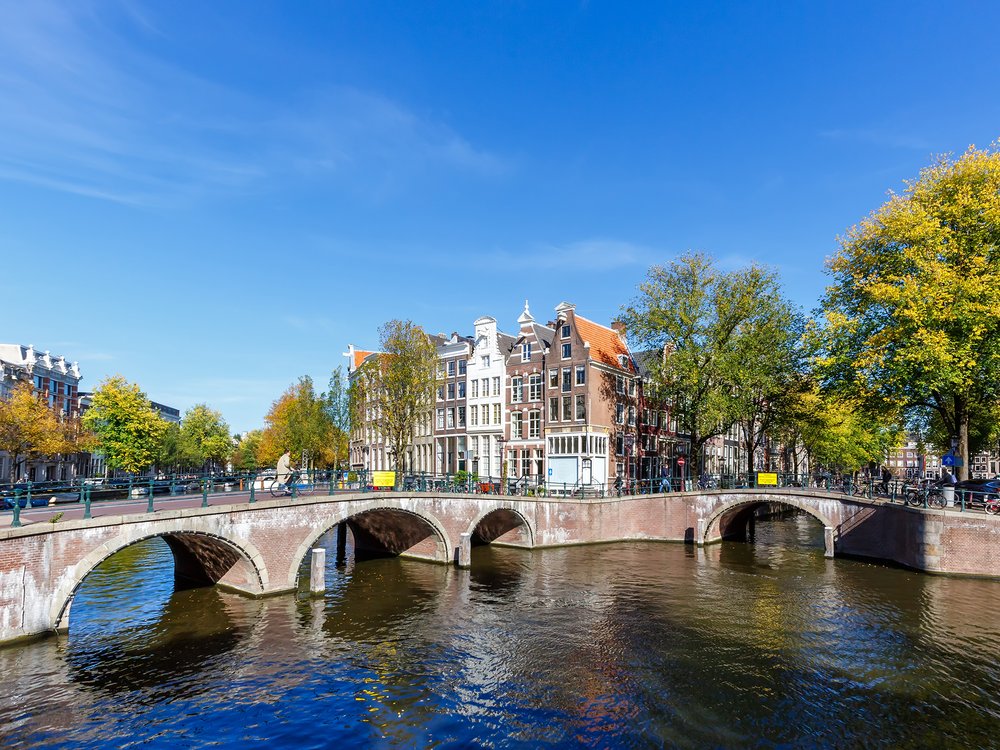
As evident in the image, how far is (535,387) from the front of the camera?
5262cm

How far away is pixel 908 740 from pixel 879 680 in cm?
365

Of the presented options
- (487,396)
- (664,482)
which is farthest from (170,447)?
(664,482)

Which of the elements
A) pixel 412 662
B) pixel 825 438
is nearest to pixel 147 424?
pixel 412 662

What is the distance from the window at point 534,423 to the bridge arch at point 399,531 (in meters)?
19.1

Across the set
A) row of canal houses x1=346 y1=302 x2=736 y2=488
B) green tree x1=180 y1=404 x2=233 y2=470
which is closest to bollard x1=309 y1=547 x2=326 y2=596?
row of canal houses x1=346 y1=302 x2=736 y2=488

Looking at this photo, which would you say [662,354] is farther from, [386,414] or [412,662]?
[412,662]

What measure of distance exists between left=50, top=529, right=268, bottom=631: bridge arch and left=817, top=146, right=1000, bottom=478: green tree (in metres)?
32.1

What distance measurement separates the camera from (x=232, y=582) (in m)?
26.4

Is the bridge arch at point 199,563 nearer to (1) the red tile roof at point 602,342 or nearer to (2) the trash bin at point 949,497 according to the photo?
(1) the red tile roof at point 602,342

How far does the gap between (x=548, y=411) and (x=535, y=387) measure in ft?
8.68

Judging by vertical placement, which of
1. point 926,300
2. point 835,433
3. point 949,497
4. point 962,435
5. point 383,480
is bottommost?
point 949,497

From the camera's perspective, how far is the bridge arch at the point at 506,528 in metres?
38.6

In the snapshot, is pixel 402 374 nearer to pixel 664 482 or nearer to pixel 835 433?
pixel 664 482

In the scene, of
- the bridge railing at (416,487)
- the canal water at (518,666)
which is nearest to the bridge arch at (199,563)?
the canal water at (518,666)
